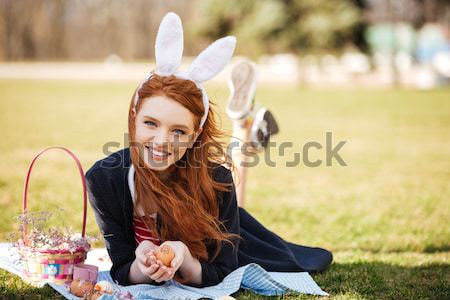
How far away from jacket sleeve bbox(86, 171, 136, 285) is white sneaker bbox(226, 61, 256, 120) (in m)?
1.24

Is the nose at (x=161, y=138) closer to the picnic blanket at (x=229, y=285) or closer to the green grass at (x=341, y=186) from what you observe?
the green grass at (x=341, y=186)

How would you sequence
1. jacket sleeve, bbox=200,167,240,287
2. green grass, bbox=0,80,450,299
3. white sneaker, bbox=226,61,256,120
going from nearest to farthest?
1. jacket sleeve, bbox=200,167,240,287
2. green grass, bbox=0,80,450,299
3. white sneaker, bbox=226,61,256,120

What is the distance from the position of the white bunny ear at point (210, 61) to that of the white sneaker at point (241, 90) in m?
1.02

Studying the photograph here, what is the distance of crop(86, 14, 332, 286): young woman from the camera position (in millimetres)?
2709

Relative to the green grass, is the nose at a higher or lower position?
higher

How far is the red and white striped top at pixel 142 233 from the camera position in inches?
114

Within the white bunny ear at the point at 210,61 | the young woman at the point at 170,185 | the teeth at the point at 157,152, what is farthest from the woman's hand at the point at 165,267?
the white bunny ear at the point at 210,61

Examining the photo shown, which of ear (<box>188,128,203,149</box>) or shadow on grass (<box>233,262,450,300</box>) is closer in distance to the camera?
ear (<box>188,128,203,149</box>)

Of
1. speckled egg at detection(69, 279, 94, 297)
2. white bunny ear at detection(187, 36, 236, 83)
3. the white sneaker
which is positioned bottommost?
speckled egg at detection(69, 279, 94, 297)

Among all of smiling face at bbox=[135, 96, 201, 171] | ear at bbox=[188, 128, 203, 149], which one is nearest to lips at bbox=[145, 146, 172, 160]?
smiling face at bbox=[135, 96, 201, 171]

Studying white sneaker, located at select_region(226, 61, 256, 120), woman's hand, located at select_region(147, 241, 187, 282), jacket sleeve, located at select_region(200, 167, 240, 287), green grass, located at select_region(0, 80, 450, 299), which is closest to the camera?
woman's hand, located at select_region(147, 241, 187, 282)

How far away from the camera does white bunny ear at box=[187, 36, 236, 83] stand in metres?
2.76

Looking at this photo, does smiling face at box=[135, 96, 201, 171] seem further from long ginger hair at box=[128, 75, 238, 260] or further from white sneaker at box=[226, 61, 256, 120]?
white sneaker at box=[226, 61, 256, 120]

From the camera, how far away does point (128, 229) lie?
2.88m
